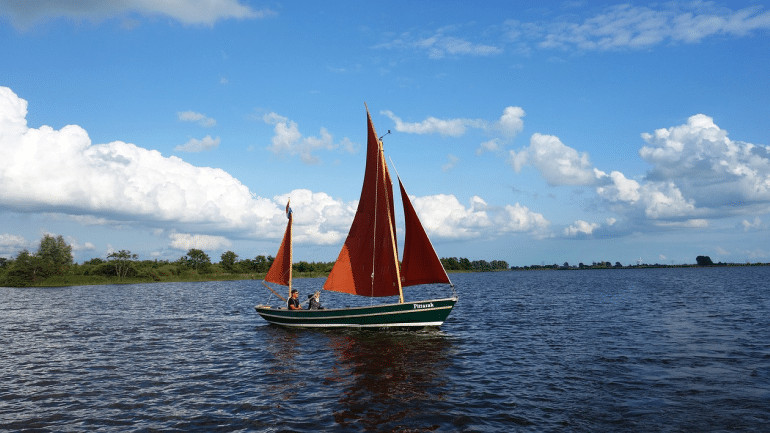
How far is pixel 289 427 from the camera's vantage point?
47.2 ft

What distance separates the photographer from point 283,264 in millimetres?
38219

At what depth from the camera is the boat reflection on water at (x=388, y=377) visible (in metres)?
15.3

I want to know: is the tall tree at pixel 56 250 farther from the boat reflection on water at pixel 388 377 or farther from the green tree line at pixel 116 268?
the boat reflection on water at pixel 388 377

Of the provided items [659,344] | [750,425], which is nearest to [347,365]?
[750,425]

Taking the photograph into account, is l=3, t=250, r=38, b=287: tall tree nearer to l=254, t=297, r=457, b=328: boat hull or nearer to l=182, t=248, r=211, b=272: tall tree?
l=182, t=248, r=211, b=272: tall tree

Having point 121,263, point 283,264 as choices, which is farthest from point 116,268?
point 283,264

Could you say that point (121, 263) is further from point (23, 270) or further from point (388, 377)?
point (388, 377)

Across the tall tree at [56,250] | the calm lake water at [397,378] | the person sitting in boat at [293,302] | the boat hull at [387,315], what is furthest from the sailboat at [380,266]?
the tall tree at [56,250]

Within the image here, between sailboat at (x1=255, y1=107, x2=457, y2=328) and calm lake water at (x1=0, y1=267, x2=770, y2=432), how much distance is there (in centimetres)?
142

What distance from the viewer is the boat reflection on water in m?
15.3

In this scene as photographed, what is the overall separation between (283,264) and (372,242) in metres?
9.43

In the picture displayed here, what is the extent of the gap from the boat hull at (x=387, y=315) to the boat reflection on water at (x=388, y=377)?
89 centimetres

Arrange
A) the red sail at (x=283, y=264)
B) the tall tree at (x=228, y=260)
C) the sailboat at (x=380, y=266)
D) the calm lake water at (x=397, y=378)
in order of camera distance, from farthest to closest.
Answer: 1. the tall tree at (x=228, y=260)
2. the red sail at (x=283, y=264)
3. the sailboat at (x=380, y=266)
4. the calm lake water at (x=397, y=378)

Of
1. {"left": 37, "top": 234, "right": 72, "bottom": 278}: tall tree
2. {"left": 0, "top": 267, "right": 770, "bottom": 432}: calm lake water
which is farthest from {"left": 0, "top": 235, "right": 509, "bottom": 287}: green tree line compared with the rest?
{"left": 0, "top": 267, "right": 770, "bottom": 432}: calm lake water
